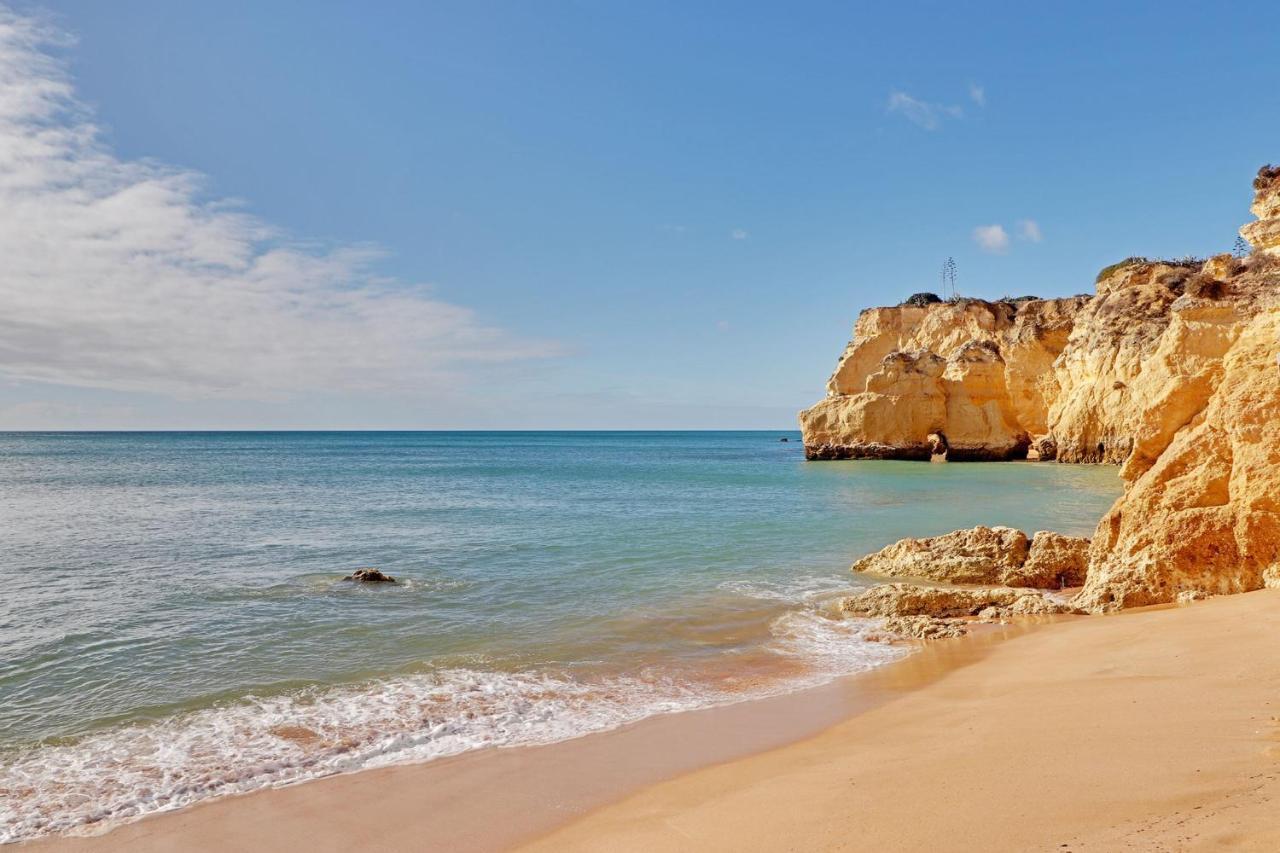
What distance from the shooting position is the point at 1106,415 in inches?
1698

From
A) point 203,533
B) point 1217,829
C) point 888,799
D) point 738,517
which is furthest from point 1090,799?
point 203,533

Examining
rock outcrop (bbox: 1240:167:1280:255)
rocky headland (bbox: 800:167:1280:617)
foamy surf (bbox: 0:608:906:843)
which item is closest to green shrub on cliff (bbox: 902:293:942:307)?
rocky headland (bbox: 800:167:1280:617)

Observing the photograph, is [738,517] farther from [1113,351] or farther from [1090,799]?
[1113,351]

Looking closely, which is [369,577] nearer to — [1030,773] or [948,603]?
[948,603]

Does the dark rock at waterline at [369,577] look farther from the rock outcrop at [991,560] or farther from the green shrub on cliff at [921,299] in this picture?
the green shrub on cliff at [921,299]

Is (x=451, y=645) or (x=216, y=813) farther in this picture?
(x=451, y=645)

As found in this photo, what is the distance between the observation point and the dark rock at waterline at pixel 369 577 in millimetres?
14328

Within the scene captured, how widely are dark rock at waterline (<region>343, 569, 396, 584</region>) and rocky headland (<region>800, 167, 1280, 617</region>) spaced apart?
29.1 feet

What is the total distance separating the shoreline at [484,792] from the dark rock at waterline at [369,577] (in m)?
8.36

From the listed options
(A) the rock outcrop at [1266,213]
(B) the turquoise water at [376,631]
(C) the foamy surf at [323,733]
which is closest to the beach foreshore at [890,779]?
(C) the foamy surf at [323,733]

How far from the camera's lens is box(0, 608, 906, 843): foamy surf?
6027mm

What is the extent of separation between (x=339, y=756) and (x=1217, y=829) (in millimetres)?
6554

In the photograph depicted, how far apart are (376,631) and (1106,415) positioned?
45.4 m

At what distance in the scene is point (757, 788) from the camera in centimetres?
551
